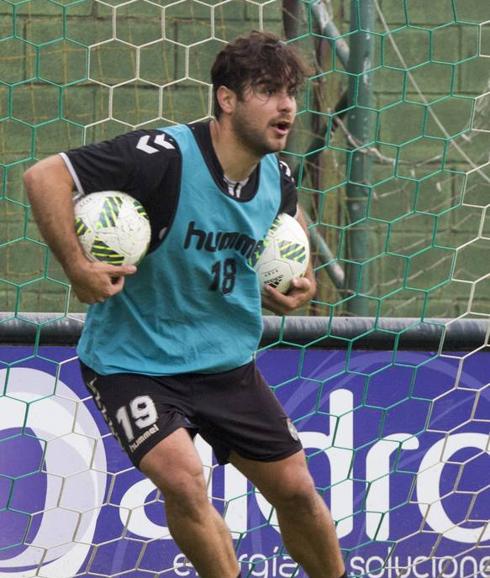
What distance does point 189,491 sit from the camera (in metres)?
3.34

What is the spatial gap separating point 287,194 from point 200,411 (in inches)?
26.0

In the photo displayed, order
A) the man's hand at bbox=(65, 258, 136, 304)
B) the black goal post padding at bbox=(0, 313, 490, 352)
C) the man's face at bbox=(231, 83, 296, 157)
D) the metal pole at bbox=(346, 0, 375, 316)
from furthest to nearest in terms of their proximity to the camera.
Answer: the metal pole at bbox=(346, 0, 375, 316) → the black goal post padding at bbox=(0, 313, 490, 352) → the man's face at bbox=(231, 83, 296, 157) → the man's hand at bbox=(65, 258, 136, 304)

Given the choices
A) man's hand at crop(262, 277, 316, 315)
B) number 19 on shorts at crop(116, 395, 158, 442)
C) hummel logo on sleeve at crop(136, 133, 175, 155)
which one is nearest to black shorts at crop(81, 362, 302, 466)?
number 19 on shorts at crop(116, 395, 158, 442)

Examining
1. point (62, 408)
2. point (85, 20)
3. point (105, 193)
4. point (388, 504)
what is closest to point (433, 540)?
point (388, 504)

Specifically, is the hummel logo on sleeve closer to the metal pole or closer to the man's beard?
the man's beard

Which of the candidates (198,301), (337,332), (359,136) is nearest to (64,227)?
(198,301)

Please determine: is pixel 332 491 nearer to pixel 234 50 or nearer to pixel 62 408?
pixel 62 408

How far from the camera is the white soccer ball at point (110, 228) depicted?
3402mm

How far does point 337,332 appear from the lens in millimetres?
4555

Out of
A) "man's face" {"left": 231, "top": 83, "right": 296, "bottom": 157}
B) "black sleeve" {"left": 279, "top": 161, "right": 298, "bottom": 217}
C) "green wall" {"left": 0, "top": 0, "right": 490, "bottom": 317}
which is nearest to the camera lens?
"man's face" {"left": 231, "top": 83, "right": 296, "bottom": 157}

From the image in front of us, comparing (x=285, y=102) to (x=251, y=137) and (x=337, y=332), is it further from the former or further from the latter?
(x=337, y=332)

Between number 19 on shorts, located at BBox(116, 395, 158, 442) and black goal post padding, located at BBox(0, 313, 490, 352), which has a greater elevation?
number 19 on shorts, located at BBox(116, 395, 158, 442)

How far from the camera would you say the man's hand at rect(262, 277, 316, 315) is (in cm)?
372

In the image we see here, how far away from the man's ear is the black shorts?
684 millimetres
